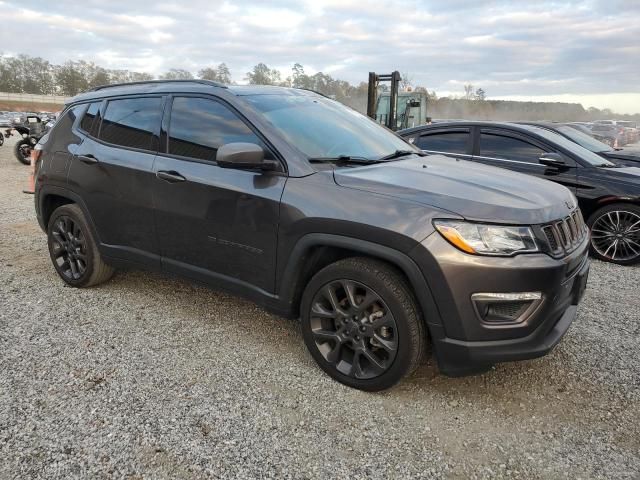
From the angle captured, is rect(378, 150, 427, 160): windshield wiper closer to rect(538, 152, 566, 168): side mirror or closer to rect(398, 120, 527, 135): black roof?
rect(538, 152, 566, 168): side mirror

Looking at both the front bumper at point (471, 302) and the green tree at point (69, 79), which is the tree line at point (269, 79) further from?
the front bumper at point (471, 302)

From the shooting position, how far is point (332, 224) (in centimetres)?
265

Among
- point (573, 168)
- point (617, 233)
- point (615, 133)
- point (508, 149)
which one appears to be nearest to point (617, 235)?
point (617, 233)

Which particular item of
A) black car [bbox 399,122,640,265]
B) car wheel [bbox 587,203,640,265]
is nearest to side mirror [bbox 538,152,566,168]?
black car [bbox 399,122,640,265]

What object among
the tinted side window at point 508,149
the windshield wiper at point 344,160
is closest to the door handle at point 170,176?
the windshield wiper at point 344,160

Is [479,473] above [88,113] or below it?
below

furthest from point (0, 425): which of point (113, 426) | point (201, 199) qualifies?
point (201, 199)

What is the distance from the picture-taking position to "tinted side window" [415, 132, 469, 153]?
6469 millimetres

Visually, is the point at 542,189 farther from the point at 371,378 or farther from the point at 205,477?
the point at 205,477

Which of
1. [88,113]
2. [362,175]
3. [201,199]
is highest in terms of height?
[88,113]

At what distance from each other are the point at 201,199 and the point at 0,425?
164 cm

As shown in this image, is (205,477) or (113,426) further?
(113,426)

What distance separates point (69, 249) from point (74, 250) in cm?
8

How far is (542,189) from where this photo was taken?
288 cm
